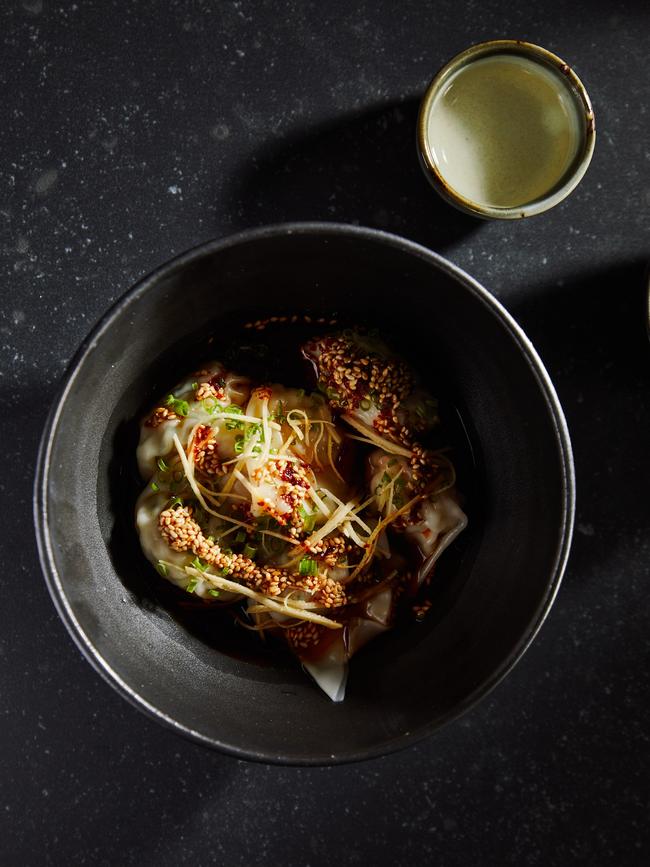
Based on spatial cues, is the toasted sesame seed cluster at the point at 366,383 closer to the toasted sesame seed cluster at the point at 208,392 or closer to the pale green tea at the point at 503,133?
the toasted sesame seed cluster at the point at 208,392

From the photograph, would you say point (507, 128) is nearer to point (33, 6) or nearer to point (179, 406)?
point (179, 406)

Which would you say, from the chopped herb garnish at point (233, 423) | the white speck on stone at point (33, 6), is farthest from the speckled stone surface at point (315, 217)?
the chopped herb garnish at point (233, 423)

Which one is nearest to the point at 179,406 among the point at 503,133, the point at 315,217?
the point at 315,217

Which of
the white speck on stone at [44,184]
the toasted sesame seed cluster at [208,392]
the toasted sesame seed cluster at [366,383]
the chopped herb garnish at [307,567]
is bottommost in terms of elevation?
the chopped herb garnish at [307,567]

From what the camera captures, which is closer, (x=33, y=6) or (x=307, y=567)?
(x=307, y=567)

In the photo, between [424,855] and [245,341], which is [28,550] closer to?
[245,341]

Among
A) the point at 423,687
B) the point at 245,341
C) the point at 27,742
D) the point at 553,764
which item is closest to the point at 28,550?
the point at 27,742

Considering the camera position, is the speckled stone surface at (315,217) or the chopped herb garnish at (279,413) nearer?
the chopped herb garnish at (279,413)
